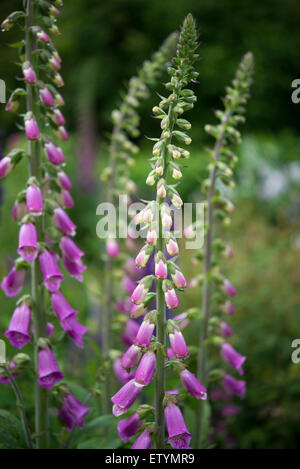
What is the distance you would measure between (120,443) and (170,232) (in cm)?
88

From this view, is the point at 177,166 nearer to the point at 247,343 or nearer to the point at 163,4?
the point at 247,343

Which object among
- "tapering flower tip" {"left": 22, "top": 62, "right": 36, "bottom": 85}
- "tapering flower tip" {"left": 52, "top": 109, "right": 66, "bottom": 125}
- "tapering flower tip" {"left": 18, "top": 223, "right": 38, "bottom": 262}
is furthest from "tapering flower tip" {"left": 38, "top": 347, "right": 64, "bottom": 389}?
"tapering flower tip" {"left": 22, "top": 62, "right": 36, "bottom": 85}

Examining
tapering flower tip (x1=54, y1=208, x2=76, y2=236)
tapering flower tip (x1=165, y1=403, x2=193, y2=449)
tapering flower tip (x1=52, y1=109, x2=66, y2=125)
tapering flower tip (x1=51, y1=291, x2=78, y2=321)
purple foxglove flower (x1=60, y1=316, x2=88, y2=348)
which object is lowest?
tapering flower tip (x1=165, y1=403, x2=193, y2=449)

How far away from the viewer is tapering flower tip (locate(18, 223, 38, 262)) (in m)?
1.67

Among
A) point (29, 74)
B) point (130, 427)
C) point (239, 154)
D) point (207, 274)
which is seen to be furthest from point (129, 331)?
point (239, 154)

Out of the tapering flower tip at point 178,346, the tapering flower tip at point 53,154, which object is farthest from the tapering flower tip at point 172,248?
the tapering flower tip at point 53,154

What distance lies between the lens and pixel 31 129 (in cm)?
166

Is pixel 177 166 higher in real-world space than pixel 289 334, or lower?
higher

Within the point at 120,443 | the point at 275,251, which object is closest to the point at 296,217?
the point at 275,251

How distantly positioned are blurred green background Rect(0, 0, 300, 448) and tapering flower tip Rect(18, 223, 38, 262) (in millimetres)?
618

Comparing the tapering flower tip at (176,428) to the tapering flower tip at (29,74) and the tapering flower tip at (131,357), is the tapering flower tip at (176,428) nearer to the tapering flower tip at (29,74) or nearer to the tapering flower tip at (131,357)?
the tapering flower tip at (131,357)

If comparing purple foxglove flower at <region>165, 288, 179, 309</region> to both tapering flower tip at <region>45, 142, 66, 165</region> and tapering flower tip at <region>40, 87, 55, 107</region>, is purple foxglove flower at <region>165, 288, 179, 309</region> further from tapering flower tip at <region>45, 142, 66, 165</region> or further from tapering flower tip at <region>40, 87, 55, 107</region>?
tapering flower tip at <region>40, 87, 55, 107</region>

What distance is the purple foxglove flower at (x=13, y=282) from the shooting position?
5.93ft

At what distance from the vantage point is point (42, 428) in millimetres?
1840
